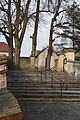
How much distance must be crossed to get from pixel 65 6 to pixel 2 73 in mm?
19493

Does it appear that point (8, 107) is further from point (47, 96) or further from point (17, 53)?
point (17, 53)

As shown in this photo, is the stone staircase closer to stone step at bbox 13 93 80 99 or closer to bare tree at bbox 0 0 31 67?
stone step at bbox 13 93 80 99

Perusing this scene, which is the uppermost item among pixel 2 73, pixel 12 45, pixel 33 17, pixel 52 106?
pixel 33 17

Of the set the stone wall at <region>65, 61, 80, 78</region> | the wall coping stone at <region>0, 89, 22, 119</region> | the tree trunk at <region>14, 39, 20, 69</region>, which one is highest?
the tree trunk at <region>14, 39, 20, 69</region>

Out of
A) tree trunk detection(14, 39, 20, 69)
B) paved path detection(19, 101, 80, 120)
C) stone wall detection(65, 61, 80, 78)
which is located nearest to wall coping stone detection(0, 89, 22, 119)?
paved path detection(19, 101, 80, 120)

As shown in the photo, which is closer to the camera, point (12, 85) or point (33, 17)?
point (12, 85)

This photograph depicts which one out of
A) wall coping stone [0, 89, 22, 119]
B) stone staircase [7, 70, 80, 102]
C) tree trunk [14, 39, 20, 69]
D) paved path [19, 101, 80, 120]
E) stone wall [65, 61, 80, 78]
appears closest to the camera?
wall coping stone [0, 89, 22, 119]

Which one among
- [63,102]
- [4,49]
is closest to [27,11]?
[63,102]

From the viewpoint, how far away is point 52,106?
13281 mm

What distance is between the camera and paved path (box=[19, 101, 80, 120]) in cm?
1073

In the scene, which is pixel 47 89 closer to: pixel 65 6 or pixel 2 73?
pixel 2 73

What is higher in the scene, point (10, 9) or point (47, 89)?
point (10, 9)

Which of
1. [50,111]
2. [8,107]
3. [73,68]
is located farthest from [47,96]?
[73,68]

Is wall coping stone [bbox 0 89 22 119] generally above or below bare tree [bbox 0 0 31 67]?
below
